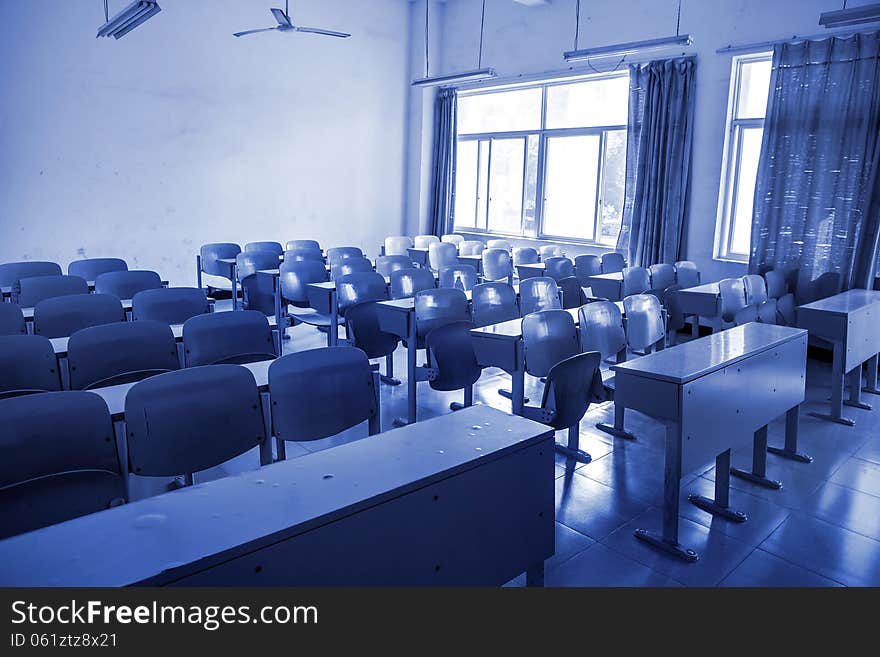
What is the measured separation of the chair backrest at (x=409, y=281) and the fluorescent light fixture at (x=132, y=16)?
2.77 m

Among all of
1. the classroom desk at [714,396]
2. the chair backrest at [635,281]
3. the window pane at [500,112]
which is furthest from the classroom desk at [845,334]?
the window pane at [500,112]

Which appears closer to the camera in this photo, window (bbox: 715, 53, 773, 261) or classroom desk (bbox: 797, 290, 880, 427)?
classroom desk (bbox: 797, 290, 880, 427)

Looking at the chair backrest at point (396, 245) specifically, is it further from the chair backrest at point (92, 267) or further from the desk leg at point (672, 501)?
the desk leg at point (672, 501)

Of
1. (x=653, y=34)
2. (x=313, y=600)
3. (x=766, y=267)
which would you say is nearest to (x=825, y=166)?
(x=766, y=267)

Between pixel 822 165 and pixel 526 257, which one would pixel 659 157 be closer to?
pixel 822 165

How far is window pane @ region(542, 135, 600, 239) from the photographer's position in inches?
320

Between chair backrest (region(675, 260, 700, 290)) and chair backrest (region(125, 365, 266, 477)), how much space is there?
5.02 meters

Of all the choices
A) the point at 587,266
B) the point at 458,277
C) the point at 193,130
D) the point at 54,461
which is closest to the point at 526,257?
the point at 587,266

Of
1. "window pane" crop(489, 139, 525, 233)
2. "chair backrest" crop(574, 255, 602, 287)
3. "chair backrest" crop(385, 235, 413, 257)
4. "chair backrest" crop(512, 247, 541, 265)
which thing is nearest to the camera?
"chair backrest" crop(574, 255, 602, 287)

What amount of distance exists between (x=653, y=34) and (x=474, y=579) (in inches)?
270

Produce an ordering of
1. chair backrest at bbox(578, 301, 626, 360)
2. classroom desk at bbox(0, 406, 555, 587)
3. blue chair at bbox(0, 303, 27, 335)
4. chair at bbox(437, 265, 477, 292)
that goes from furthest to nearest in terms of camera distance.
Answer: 1. chair at bbox(437, 265, 477, 292)
2. chair backrest at bbox(578, 301, 626, 360)
3. blue chair at bbox(0, 303, 27, 335)
4. classroom desk at bbox(0, 406, 555, 587)

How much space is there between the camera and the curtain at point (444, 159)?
947cm

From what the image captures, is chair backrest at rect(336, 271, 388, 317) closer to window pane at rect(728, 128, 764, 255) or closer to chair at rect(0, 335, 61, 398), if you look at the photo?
chair at rect(0, 335, 61, 398)

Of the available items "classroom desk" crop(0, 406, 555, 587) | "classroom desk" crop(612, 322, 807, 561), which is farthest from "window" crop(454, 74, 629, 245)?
"classroom desk" crop(0, 406, 555, 587)
